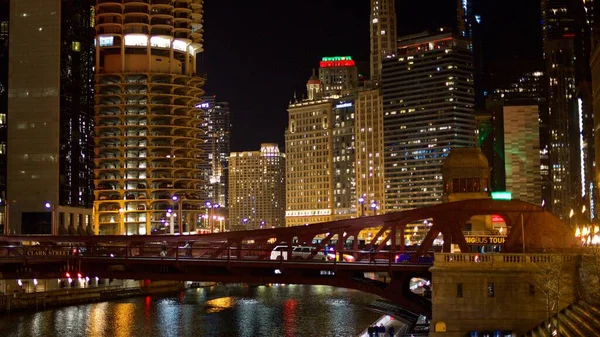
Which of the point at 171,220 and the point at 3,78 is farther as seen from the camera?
the point at 171,220

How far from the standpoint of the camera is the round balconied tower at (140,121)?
188m

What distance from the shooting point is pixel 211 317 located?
10056 cm

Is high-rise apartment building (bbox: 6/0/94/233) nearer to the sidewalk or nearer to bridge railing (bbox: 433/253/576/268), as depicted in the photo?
the sidewalk

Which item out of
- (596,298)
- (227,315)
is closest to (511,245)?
(596,298)

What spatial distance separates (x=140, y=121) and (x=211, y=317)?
96344 mm

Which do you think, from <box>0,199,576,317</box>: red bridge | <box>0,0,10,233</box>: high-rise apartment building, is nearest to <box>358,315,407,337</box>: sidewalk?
<box>0,199,576,317</box>: red bridge

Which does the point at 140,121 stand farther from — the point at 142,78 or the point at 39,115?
the point at 39,115

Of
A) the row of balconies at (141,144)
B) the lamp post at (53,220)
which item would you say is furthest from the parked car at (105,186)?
the lamp post at (53,220)

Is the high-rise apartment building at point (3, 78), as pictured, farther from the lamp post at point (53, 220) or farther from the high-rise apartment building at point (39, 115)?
the lamp post at point (53, 220)

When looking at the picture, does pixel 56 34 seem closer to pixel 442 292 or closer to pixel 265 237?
pixel 265 237

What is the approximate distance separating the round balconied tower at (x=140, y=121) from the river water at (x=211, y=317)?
59.2 meters

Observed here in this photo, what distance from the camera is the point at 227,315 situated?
339 ft

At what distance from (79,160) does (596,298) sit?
126 metres

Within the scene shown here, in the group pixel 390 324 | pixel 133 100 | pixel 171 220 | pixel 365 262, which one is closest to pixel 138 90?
pixel 133 100
